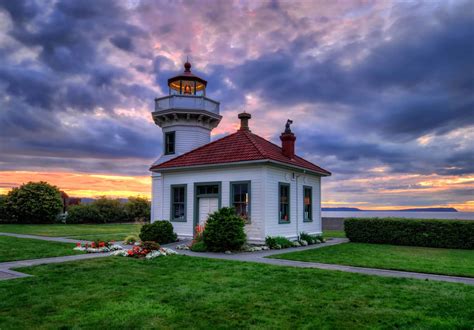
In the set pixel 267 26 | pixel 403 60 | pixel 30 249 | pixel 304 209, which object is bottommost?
pixel 30 249

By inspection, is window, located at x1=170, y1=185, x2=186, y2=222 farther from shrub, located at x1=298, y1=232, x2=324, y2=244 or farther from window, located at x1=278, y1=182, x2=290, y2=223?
shrub, located at x1=298, y1=232, x2=324, y2=244

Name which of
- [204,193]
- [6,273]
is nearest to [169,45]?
[204,193]

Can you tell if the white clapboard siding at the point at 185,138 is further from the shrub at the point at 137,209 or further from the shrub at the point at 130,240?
the shrub at the point at 137,209

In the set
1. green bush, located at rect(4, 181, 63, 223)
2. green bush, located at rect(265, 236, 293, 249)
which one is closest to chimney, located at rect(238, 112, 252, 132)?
green bush, located at rect(265, 236, 293, 249)

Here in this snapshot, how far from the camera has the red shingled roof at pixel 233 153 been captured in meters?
14.9

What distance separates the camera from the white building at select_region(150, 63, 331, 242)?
1464cm

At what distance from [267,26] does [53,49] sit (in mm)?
8671

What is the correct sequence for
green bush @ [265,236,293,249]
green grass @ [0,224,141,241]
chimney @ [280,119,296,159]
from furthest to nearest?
green grass @ [0,224,141,241] < chimney @ [280,119,296,159] < green bush @ [265,236,293,249]

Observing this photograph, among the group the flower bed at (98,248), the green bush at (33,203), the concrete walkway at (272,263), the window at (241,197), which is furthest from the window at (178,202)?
the green bush at (33,203)

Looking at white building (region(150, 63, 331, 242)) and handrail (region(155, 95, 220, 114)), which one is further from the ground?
handrail (region(155, 95, 220, 114))

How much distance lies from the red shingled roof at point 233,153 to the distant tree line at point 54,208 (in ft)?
64.6

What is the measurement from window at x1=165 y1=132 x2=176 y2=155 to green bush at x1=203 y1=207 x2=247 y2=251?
8.19 meters

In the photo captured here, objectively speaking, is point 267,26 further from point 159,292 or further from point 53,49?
point 159,292

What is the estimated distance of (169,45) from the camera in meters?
16.2
